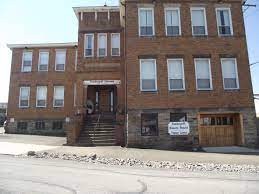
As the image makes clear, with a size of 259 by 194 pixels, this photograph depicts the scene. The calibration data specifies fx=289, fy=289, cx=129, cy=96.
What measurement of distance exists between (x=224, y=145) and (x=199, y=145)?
1.98 m

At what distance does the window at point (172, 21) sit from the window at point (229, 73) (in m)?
3.86

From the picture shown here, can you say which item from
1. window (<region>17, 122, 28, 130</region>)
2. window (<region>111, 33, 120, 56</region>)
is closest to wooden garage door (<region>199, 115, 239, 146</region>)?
window (<region>111, 33, 120, 56</region>)

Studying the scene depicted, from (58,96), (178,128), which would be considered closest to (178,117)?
(178,128)

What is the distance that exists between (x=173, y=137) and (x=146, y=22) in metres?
8.30

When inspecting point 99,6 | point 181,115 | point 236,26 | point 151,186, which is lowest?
point 151,186

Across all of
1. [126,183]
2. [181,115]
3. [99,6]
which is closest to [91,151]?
[181,115]

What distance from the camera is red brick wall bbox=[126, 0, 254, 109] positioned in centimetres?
1944

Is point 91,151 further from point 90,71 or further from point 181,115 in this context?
point 90,71

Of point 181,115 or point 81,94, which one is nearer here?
point 181,115

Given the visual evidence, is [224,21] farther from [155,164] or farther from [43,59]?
[43,59]

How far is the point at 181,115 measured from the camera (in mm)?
19359

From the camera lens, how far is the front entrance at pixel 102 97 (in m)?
25.1

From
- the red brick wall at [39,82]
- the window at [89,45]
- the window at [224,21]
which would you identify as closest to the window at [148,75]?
the window at [224,21]

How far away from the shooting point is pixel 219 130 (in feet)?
65.0
